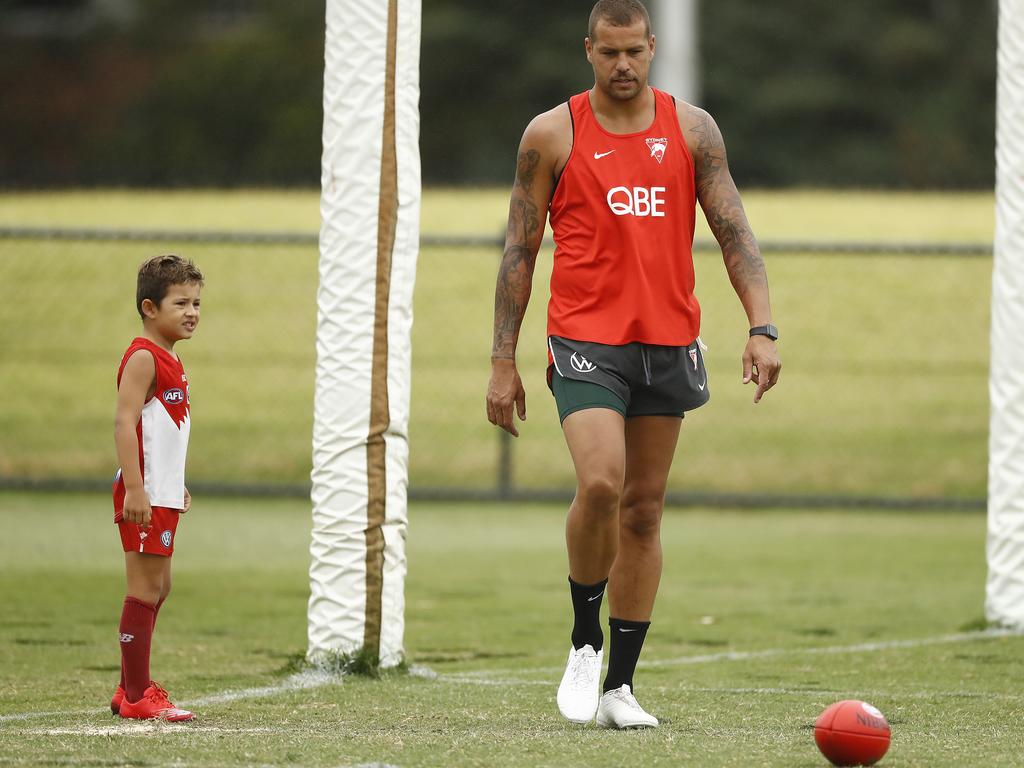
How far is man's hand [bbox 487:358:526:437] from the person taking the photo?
223 inches

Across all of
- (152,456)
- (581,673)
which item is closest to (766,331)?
(581,673)

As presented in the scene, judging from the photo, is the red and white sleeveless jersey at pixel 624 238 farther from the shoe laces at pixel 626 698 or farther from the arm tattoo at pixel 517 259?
the shoe laces at pixel 626 698

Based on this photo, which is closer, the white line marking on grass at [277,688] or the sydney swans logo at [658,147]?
the sydney swans logo at [658,147]

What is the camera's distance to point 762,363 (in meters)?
5.52

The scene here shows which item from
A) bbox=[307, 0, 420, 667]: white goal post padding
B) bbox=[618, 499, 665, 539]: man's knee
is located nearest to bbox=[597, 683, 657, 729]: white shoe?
bbox=[618, 499, 665, 539]: man's knee

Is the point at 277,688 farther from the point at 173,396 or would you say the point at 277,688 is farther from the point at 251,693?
the point at 173,396

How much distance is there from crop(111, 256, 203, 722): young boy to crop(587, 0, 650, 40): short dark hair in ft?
5.22

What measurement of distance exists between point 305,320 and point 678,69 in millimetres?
6141

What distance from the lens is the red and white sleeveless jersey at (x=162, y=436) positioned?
5.72m

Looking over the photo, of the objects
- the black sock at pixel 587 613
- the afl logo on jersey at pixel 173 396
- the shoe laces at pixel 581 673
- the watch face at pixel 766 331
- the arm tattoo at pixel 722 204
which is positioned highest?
the arm tattoo at pixel 722 204

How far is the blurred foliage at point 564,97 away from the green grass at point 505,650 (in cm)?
2843

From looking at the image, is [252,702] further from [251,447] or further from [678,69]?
[678,69]

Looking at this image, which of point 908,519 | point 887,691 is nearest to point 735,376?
point 908,519

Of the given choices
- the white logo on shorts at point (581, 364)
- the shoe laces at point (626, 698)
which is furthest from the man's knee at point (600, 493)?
the shoe laces at point (626, 698)
